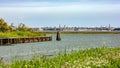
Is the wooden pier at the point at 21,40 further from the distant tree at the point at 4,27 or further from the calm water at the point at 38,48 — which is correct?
the distant tree at the point at 4,27

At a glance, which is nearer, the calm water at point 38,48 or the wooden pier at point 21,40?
the calm water at point 38,48

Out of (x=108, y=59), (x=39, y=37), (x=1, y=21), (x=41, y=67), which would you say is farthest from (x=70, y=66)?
(x=1, y=21)

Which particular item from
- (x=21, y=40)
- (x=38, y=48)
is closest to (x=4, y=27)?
(x=21, y=40)

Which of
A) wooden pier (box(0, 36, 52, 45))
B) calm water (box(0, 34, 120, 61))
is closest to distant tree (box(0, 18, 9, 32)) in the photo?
wooden pier (box(0, 36, 52, 45))

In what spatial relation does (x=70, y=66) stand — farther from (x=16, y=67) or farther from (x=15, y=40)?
(x=15, y=40)

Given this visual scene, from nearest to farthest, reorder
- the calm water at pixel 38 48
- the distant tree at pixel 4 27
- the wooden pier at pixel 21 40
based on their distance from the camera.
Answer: the calm water at pixel 38 48 → the wooden pier at pixel 21 40 → the distant tree at pixel 4 27

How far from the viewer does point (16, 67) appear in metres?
19.4

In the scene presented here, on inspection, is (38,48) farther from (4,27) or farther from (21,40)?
(4,27)

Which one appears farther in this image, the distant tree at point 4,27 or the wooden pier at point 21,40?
the distant tree at point 4,27

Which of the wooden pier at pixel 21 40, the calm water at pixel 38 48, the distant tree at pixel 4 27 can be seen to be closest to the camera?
the calm water at pixel 38 48

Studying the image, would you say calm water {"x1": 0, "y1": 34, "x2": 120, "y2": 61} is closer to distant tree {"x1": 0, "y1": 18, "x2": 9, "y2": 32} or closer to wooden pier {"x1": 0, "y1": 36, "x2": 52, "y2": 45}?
wooden pier {"x1": 0, "y1": 36, "x2": 52, "y2": 45}

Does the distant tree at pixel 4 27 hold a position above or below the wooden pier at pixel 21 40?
above

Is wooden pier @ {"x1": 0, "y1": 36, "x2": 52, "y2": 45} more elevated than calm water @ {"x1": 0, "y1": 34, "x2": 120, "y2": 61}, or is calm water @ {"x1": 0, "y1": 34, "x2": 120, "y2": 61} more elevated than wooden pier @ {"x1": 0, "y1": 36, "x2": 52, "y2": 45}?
calm water @ {"x1": 0, "y1": 34, "x2": 120, "y2": 61}

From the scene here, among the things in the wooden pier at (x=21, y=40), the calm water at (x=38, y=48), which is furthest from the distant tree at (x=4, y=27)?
the calm water at (x=38, y=48)
